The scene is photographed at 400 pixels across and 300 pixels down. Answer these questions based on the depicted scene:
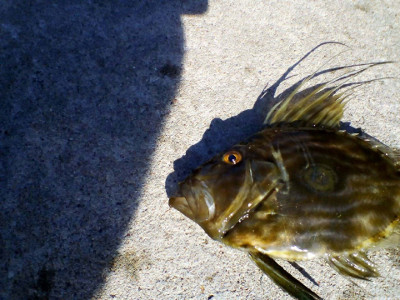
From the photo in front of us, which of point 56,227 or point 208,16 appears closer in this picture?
point 56,227

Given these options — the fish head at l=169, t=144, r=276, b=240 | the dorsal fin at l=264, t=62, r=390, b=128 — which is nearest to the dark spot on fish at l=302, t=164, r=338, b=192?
the fish head at l=169, t=144, r=276, b=240

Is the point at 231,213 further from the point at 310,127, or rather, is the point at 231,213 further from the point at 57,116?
the point at 57,116

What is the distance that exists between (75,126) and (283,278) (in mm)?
1826

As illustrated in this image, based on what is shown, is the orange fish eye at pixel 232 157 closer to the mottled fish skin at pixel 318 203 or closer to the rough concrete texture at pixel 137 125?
the mottled fish skin at pixel 318 203

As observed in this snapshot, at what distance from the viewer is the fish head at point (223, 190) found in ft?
7.51

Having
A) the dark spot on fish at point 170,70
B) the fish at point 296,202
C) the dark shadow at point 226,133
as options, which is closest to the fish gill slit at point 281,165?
the fish at point 296,202

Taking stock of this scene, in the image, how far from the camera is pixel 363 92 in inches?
122

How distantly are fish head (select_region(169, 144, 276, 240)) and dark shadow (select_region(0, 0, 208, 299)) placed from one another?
19.4 inches

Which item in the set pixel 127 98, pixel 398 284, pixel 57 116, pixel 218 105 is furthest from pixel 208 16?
pixel 398 284

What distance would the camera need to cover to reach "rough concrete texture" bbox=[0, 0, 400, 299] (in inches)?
96.2

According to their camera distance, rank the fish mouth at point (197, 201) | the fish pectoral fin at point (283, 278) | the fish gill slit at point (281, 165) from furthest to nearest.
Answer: the fish gill slit at point (281, 165)
the fish mouth at point (197, 201)
the fish pectoral fin at point (283, 278)

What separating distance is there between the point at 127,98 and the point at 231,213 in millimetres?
1246

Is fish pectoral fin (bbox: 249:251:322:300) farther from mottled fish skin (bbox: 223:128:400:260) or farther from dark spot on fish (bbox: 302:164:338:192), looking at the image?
dark spot on fish (bbox: 302:164:338:192)

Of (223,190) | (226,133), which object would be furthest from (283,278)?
(226,133)
